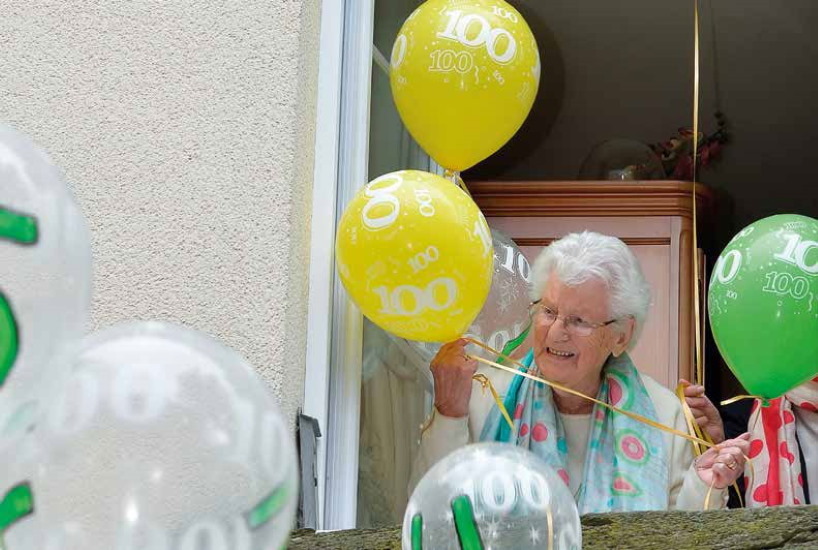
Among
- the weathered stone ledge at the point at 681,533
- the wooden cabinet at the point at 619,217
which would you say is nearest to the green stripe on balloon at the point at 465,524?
the weathered stone ledge at the point at 681,533

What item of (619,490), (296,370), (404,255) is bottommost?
(619,490)

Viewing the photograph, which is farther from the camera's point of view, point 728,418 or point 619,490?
point 728,418

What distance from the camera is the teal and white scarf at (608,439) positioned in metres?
3.03

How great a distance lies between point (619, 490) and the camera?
3.03 m

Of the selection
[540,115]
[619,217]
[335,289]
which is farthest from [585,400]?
[540,115]

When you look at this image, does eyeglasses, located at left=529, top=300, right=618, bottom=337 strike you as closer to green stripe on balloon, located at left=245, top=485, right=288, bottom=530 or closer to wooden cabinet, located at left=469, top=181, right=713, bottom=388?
green stripe on balloon, located at left=245, top=485, right=288, bottom=530

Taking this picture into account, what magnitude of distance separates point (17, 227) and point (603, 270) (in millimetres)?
1773

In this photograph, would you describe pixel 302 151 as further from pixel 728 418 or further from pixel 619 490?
pixel 728 418

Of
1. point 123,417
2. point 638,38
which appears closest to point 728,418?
point 123,417

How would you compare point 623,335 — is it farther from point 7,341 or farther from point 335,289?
point 7,341

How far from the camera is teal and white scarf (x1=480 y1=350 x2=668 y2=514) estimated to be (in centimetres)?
303

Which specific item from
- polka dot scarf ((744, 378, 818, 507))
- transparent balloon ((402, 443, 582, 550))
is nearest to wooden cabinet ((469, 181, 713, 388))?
polka dot scarf ((744, 378, 818, 507))

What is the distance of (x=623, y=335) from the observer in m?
→ 3.23

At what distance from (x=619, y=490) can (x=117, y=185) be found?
3.87 ft
